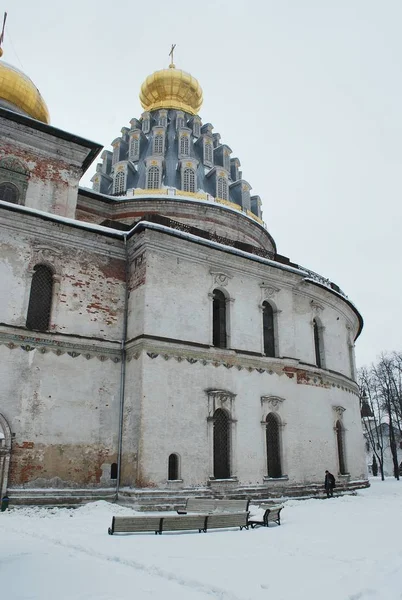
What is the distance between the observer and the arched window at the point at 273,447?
19.1 m

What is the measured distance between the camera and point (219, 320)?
19.6 metres

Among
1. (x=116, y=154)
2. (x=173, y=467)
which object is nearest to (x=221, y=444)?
→ (x=173, y=467)

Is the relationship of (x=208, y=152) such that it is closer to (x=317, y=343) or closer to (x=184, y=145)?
(x=184, y=145)

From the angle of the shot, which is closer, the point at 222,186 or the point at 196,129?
the point at 222,186

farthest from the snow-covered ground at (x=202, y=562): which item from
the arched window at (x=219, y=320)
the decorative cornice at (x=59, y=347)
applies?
the arched window at (x=219, y=320)

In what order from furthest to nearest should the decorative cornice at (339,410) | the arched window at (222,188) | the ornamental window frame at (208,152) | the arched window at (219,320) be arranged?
the ornamental window frame at (208,152), the arched window at (222,188), the decorative cornice at (339,410), the arched window at (219,320)

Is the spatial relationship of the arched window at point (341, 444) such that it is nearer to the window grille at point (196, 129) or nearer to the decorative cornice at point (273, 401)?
the decorative cornice at point (273, 401)

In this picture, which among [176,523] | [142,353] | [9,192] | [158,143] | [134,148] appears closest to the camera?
[176,523]

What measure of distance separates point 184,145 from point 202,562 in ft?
89.1

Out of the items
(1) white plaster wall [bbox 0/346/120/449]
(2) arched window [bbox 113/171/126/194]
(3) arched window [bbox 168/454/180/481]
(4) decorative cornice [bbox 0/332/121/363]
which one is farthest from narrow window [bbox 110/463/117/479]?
(2) arched window [bbox 113/171/126/194]

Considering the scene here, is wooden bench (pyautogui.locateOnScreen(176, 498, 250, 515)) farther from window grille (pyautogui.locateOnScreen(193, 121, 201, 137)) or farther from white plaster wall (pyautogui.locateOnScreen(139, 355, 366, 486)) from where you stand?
window grille (pyautogui.locateOnScreen(193, 121, 201, 137))

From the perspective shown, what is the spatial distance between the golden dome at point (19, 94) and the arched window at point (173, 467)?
14.4m

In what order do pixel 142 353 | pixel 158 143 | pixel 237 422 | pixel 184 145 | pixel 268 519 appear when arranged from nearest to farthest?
pixel 268 519, pixel 142 353, pixel 237 422, pixel 158 143, pixel 184 145

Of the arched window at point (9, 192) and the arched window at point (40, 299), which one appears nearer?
the arched window at point (40, 299)
